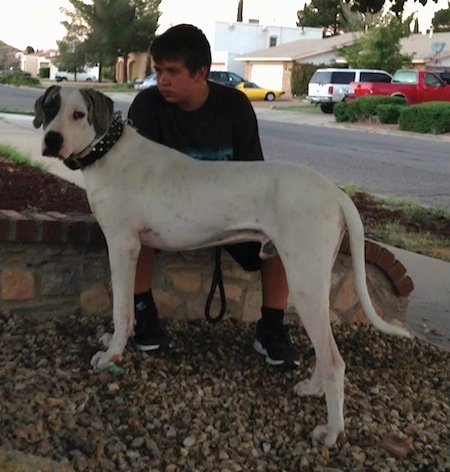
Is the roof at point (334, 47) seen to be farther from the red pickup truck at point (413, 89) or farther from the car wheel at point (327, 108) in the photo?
the red pickup truck at point (413, 89)

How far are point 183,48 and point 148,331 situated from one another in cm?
140

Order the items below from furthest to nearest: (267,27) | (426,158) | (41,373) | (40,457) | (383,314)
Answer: (267,27), (426,158), (383,314), (41,373), (40,457)

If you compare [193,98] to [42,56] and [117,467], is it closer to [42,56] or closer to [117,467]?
[117,467]

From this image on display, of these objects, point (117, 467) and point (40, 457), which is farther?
point (117, 467)

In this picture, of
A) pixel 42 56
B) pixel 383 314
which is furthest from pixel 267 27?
pixel 383 314

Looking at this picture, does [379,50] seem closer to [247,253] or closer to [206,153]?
[206,153]

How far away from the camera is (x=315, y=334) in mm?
3475

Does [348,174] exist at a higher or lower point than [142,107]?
lower

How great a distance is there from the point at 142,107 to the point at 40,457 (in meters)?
2.05

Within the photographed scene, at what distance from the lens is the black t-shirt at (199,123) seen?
4.24 m

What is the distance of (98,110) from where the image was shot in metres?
3.64

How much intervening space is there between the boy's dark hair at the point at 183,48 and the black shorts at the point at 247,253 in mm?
894

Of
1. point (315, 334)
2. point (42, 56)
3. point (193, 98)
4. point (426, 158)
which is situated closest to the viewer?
point (315, 334)

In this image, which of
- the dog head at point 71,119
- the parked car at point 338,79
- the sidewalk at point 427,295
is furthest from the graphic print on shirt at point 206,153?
the parked car at point 338,79
